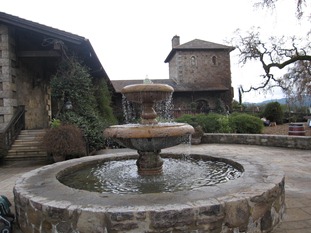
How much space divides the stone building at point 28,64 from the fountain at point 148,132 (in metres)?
5.32

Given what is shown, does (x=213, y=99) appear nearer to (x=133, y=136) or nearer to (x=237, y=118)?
(x=237, y=118)

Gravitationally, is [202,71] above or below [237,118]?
above

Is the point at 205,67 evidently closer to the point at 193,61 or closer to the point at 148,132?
the point at 193,61

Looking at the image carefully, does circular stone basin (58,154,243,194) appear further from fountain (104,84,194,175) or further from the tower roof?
the tower roof

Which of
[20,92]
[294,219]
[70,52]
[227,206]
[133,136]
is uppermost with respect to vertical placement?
[70,52]

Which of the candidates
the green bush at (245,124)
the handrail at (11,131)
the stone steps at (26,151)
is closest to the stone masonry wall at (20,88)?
the handrail at (11,131)

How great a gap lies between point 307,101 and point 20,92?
22253mm

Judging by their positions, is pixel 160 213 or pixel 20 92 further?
pixel 20 92

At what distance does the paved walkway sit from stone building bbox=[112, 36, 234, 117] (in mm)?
16035

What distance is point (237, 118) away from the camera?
12078 mm

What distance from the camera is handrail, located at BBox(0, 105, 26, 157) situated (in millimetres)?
7405

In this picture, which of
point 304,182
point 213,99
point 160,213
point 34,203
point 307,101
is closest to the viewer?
point 160,213

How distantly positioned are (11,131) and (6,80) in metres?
1.64

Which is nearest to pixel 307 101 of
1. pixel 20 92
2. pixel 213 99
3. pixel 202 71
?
pixel 213 99
